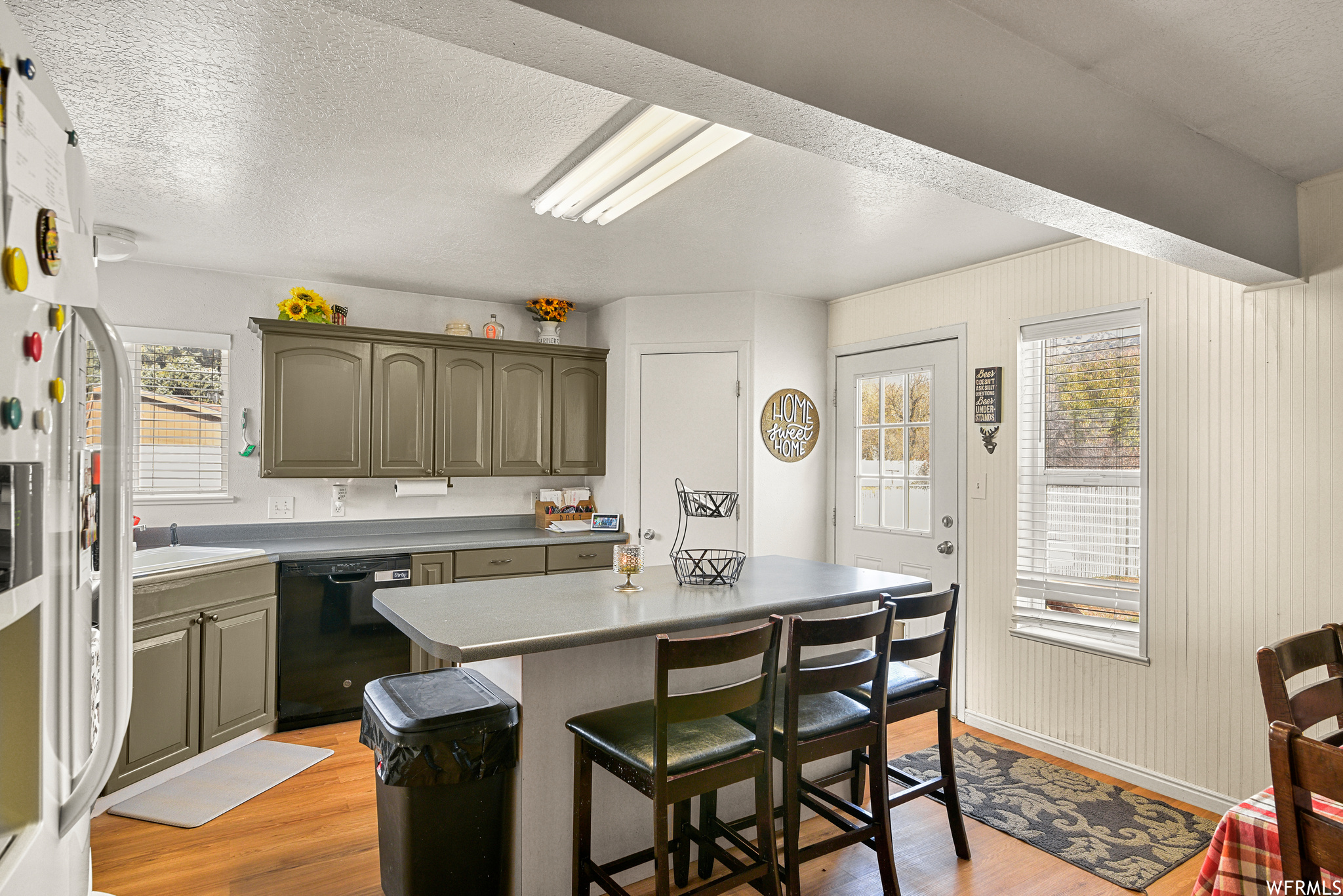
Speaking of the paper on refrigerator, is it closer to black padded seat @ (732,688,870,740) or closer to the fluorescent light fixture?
the fluorescent light fixture

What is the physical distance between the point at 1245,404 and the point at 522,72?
2828 mm

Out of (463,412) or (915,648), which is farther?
(463,412)

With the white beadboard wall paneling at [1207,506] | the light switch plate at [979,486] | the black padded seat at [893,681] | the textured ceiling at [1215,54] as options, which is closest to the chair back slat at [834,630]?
the black padded seat at [893,681]

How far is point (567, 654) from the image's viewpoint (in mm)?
2180

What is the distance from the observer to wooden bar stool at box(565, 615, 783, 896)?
176 centimetres

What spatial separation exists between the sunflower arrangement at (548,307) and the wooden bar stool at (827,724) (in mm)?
3215

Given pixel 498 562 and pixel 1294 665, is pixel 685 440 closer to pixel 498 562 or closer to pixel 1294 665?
pixel 498 562

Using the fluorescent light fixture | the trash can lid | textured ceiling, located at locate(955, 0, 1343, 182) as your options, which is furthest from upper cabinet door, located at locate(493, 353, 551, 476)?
textured ceiling, located at locate(955, 0, 1343, 182)

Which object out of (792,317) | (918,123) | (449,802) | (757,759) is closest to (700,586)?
(757,759)

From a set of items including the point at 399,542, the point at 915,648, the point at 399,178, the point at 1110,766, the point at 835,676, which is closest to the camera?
the point at 835,676

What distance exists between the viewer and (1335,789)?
1.13 metres

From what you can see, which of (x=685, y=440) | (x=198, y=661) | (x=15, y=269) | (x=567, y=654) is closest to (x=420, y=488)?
(x=198, y=661)

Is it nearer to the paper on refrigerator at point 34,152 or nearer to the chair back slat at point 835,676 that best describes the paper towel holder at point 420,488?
the chair back slat at point 835,676

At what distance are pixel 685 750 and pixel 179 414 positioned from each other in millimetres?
3551
